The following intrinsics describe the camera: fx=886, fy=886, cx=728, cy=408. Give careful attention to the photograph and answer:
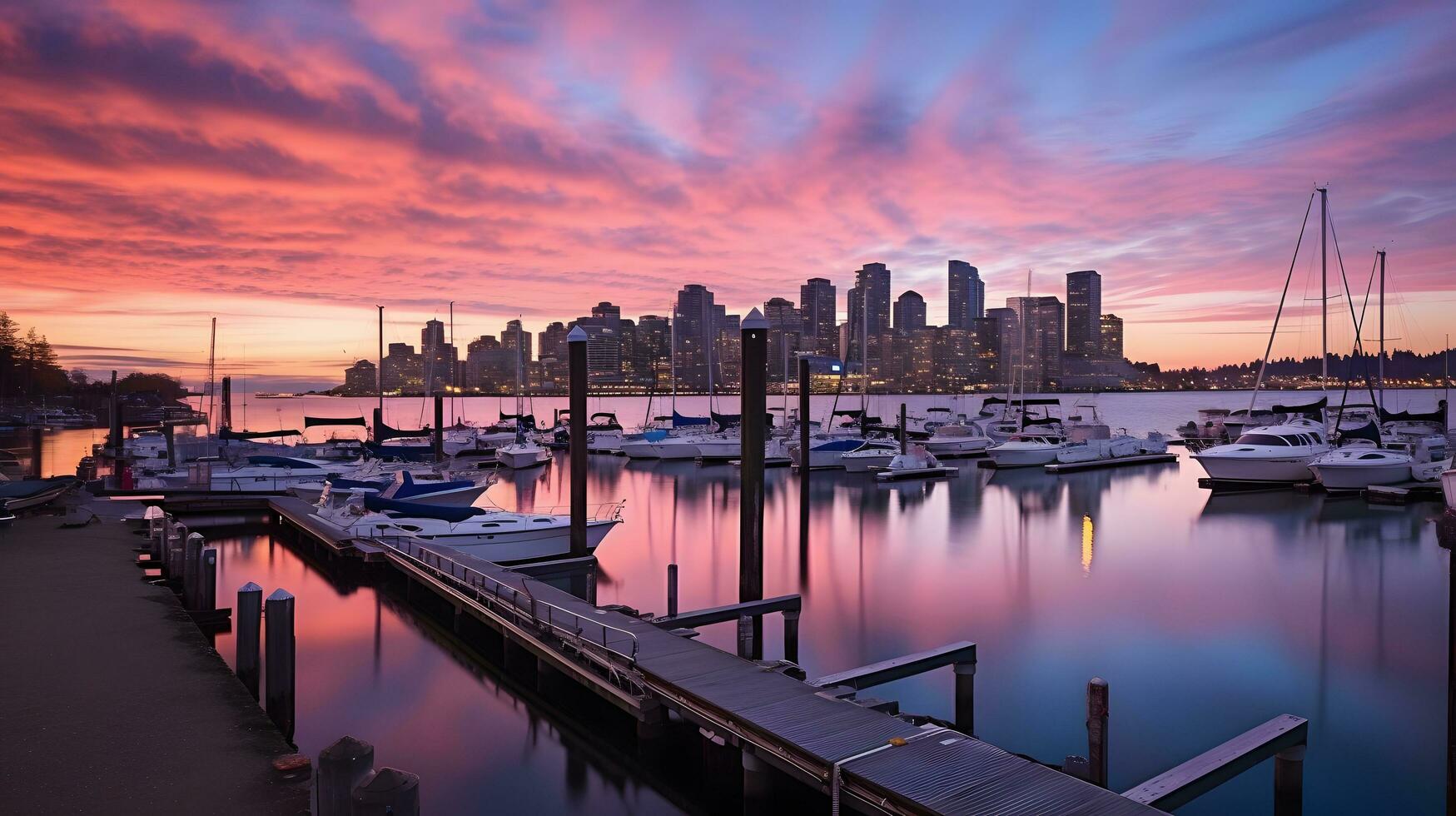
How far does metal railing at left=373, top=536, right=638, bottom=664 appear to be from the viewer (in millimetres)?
11016

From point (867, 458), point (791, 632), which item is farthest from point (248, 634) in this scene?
point (867, 458)

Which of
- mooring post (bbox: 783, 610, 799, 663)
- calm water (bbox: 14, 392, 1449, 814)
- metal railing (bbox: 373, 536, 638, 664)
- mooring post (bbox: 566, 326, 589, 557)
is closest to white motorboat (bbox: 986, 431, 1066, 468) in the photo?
calm water (bbox: 14, 392, 1449, 814)

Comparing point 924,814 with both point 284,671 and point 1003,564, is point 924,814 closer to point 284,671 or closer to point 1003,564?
point 284,671

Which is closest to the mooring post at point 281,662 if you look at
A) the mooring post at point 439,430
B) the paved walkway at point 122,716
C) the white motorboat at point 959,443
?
the paved walkway at point 122,716

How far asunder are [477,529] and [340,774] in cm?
1498

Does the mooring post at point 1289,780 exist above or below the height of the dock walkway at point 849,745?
below

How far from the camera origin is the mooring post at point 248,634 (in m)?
10.5

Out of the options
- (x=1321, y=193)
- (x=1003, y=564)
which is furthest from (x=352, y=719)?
(x=1321, y=193)

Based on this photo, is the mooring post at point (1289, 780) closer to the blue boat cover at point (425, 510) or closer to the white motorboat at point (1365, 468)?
the blue boat cover at point (425, 510)

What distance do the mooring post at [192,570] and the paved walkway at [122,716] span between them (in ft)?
6.11

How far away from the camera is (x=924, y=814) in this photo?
253 inches

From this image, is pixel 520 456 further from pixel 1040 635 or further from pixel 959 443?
pixel 1040 635

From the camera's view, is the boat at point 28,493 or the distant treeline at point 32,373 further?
the distant treeline at point 32,373

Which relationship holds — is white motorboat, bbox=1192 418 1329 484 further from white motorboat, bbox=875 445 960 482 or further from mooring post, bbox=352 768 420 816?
mooring post, bbox=352 768 420 816
